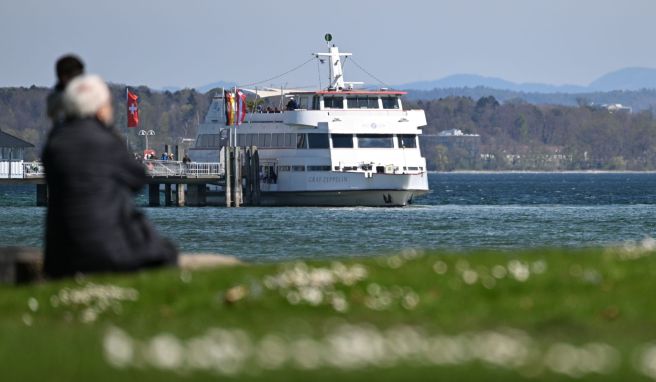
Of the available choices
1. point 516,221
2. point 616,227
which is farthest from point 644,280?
point 516,221

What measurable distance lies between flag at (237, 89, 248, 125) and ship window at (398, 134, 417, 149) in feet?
29.7

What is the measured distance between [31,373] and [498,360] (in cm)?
255

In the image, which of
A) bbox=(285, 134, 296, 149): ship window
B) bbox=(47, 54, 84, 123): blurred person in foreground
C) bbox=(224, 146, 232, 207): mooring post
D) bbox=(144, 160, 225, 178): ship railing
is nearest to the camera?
bbox=(47, 54, 84, 123): blurred person in foreground

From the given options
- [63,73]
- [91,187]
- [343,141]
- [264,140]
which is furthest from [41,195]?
[91,187]

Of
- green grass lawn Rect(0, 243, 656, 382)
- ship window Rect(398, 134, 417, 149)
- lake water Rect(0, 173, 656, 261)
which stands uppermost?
ship window Rect(398, 134, 417, 149)

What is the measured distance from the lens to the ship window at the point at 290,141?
7700cm

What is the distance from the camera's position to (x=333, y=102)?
74.8 m

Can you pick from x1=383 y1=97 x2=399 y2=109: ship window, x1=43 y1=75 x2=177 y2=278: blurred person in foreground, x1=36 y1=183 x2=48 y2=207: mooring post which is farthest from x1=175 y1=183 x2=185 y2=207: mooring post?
x1=43 y1=75 x2=177 y2=278: blurred person in foreground

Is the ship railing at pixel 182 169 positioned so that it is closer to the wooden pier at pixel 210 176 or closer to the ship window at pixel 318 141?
the wooden pier at pixel 210 176

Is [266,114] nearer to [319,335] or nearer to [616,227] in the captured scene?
[616,227]

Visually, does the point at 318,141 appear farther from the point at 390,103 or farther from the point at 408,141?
the point at 408,141

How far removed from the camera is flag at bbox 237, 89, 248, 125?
7969 cm

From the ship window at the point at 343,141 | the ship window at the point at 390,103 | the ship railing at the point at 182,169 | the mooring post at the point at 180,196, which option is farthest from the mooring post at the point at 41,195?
the ship window at the point at 390,103

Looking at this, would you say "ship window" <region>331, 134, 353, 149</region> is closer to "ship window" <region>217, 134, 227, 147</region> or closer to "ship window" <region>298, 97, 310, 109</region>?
"ship window" <region>298, 97, 310, 109</region>
